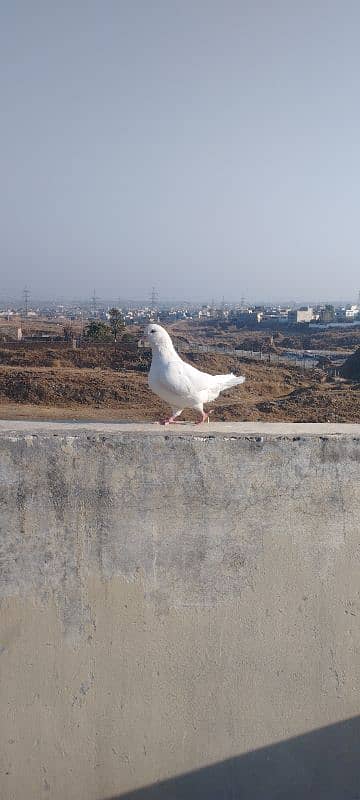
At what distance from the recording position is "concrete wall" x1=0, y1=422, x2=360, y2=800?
322 centimetres

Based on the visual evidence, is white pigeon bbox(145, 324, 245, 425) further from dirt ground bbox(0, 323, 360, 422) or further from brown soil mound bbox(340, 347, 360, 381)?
brown soil mound bbox(340, 347, 360, 381)

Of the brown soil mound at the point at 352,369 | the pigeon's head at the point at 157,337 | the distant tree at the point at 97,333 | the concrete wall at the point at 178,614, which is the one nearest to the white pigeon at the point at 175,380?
the pigeon's head at the point at 157,337

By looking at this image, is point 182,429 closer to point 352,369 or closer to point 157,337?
point 157,337

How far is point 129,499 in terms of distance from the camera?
3.24 meters

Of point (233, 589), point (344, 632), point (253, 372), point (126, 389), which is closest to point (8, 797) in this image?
point (233, 589)

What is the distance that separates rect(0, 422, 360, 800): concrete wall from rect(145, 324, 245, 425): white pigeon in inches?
28.8

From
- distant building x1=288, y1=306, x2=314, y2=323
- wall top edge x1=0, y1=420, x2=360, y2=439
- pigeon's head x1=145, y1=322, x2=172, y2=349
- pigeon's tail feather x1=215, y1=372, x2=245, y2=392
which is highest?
distant building x1=288, y1=306, x2=314, y2=323

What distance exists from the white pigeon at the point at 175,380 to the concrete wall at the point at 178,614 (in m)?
0.73

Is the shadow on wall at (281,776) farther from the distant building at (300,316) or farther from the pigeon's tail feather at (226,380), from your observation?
the distant building at (300,316)

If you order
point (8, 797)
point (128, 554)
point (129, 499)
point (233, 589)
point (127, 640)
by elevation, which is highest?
point (129, 499)

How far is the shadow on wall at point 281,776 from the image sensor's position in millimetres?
3244

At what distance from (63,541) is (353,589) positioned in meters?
1.60

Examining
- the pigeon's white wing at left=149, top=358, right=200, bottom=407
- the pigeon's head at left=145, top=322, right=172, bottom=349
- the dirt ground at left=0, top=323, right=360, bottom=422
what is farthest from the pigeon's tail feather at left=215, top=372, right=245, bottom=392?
the dirt ground at left=0, top=323, right=360, bottom=422

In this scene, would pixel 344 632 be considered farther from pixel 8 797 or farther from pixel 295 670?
pixel 8 797
